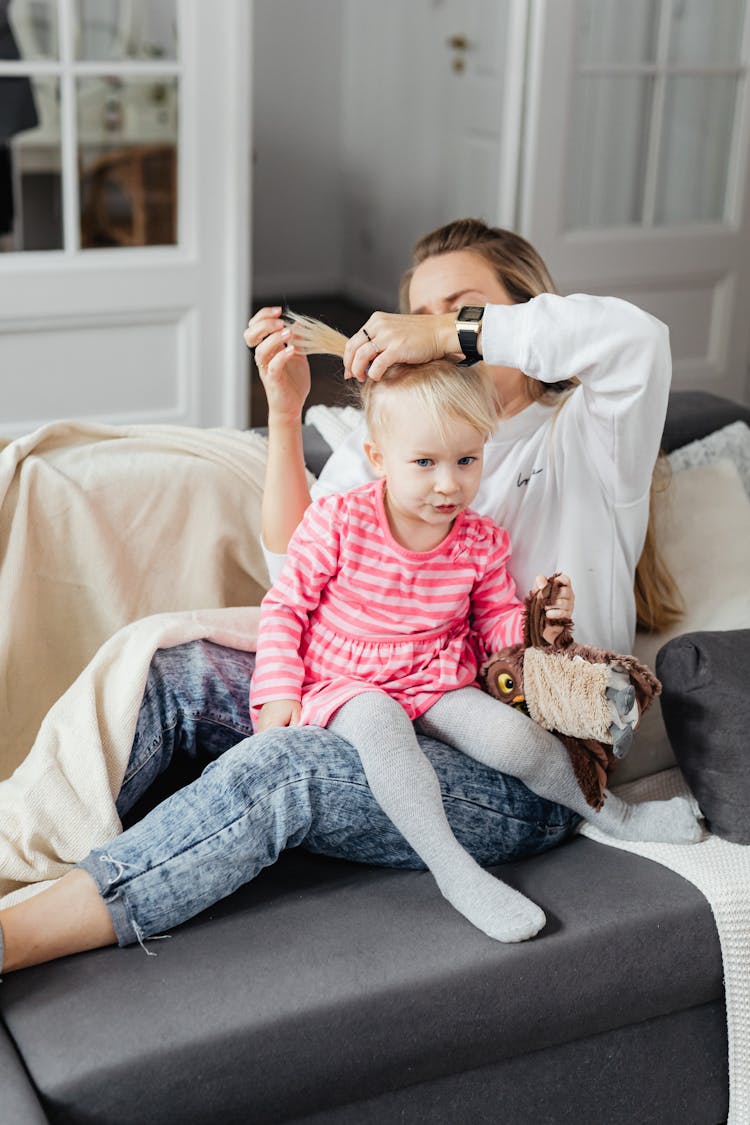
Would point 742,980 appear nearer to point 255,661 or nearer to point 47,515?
point 255,661

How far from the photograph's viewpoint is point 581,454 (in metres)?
1.64

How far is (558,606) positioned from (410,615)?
0.62 feet

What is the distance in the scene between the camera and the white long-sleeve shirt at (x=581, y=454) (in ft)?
4.85

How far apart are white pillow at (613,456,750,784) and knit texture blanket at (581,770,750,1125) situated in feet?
0.60

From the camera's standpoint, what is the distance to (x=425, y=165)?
539 centimetres

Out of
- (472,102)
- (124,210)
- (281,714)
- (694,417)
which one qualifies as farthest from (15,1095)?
(472,102)

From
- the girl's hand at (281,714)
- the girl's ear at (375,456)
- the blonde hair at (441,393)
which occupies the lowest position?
the girl's hand at (281,714)

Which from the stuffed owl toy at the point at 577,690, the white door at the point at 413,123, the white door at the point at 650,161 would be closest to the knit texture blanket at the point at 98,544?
the stuffed owl toy at the point at 577,690

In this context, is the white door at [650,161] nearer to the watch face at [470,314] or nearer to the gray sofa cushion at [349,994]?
the watch face at [470,314]

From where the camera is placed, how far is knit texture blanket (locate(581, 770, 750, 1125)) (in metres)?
1.46

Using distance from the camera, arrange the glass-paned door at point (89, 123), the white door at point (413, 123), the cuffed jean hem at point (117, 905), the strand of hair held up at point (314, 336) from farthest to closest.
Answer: the white door at point (413, 123), the glass-paned door at point (89, 123), the strand of hair held up at point (314, 336), the cuffed jean hem at point (117, 905)

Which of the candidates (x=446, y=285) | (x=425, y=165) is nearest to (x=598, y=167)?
(x=425, y=165)

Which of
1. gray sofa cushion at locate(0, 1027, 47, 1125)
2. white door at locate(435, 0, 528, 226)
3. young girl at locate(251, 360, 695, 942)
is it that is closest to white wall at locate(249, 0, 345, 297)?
white door at locate(435, 0, 528, 226)

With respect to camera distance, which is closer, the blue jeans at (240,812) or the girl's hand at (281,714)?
the blue jeans at (240,812)
